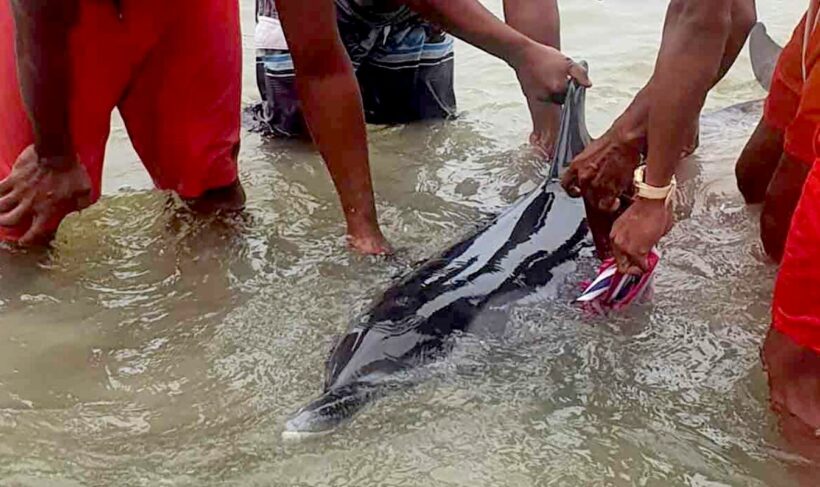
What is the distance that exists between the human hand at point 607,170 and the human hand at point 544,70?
66 cm

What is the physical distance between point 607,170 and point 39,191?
1.49 m

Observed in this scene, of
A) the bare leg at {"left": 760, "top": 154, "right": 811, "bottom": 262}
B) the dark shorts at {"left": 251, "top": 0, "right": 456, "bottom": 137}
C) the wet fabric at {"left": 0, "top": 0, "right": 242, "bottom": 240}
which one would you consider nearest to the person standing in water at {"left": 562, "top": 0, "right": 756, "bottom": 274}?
the bare leg at {"left": 760, "top": 154, "right": 811, "bottom": 262}

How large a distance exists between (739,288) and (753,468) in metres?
0.86

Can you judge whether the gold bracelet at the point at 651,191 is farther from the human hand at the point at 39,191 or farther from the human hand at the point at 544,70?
the human hand at the point at 39,191

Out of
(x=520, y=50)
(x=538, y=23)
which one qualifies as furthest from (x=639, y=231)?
(x=538, y=23)

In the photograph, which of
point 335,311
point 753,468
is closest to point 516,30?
point 335,311

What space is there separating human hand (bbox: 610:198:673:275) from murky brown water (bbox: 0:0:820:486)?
0.29 m

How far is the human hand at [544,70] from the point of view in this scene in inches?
129

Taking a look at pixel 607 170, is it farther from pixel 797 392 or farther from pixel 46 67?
pixel 46 67

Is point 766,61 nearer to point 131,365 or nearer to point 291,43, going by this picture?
point 291,43

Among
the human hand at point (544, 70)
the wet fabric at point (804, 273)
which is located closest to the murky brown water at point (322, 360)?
the wet fabric at point (804, 273)

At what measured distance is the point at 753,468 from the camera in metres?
2.17

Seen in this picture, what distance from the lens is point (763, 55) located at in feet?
14.6

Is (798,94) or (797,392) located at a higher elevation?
(798,94)
